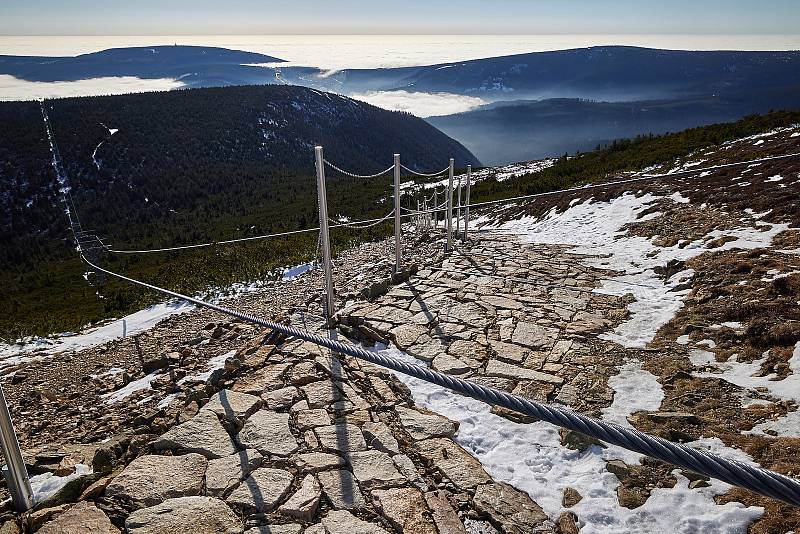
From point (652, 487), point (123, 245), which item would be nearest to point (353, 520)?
point (652, 487)

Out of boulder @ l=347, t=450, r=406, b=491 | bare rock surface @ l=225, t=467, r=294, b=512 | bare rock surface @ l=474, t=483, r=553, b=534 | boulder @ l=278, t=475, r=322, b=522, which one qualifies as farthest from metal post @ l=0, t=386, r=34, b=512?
bare rock surface @ l=474, t=483, r=553, b=534

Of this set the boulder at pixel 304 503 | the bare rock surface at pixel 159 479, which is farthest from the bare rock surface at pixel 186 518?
the boulder at pixel 304 503

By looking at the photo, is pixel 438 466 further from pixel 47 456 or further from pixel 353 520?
pixel 47 456

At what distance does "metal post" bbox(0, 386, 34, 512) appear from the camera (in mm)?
2482

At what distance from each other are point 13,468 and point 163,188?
184 ft

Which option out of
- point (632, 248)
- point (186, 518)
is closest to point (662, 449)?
point (186, 518)

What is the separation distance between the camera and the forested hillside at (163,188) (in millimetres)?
17406

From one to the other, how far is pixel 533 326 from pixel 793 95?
236827mm

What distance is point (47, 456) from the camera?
3561mm

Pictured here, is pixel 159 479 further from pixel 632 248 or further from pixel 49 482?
pixel 632 248

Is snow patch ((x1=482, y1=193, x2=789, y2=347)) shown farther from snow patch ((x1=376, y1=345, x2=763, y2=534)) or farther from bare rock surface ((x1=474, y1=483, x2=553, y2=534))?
bare rock surface ((x1=474, y1=483, x2=553, y2=534))

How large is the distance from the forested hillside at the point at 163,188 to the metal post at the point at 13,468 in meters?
10.4

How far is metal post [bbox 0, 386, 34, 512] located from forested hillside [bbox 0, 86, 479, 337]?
10.4m

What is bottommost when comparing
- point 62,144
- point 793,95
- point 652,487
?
point 652,487
